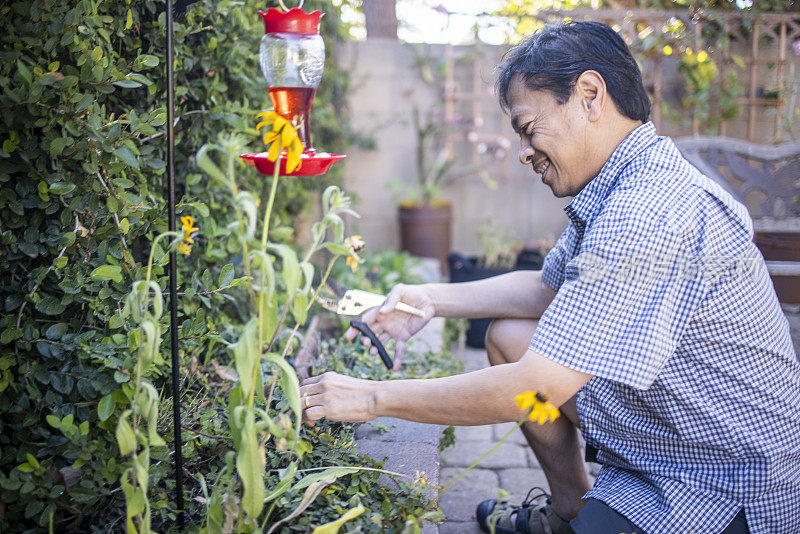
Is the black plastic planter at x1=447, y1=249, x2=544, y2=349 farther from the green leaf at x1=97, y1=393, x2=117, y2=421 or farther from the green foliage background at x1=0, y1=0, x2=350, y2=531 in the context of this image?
the green leaf at x1=97, y1=393, x2=117, y2=421

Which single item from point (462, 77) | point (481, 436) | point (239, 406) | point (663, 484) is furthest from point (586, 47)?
point (462, 77)

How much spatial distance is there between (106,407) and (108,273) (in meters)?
0.27

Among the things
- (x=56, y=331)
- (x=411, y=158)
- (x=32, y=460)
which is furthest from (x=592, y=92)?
(x=411, y=158)

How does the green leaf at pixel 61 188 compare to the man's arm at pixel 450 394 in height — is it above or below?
above

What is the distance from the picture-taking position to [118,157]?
1475 millimetres

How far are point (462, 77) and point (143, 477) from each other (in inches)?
197

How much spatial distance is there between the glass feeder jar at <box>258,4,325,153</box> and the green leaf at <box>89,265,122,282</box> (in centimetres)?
47

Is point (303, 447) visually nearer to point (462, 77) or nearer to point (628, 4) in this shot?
point (462, 77)

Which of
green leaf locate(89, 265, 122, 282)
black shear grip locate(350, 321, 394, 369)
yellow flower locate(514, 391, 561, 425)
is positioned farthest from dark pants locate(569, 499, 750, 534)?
green leaf locate(89, 265, 122, 282)

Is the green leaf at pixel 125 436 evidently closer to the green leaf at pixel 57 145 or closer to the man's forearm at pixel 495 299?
the green leaf at pixel 57 145

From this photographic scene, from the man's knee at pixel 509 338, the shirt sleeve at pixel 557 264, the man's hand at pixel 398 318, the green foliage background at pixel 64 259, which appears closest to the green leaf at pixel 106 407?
the green foliage background at pixel 64 259

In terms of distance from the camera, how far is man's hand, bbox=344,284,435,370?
1981 mm

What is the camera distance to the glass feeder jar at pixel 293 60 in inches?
55.6

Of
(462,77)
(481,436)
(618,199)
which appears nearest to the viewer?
(618,199)
